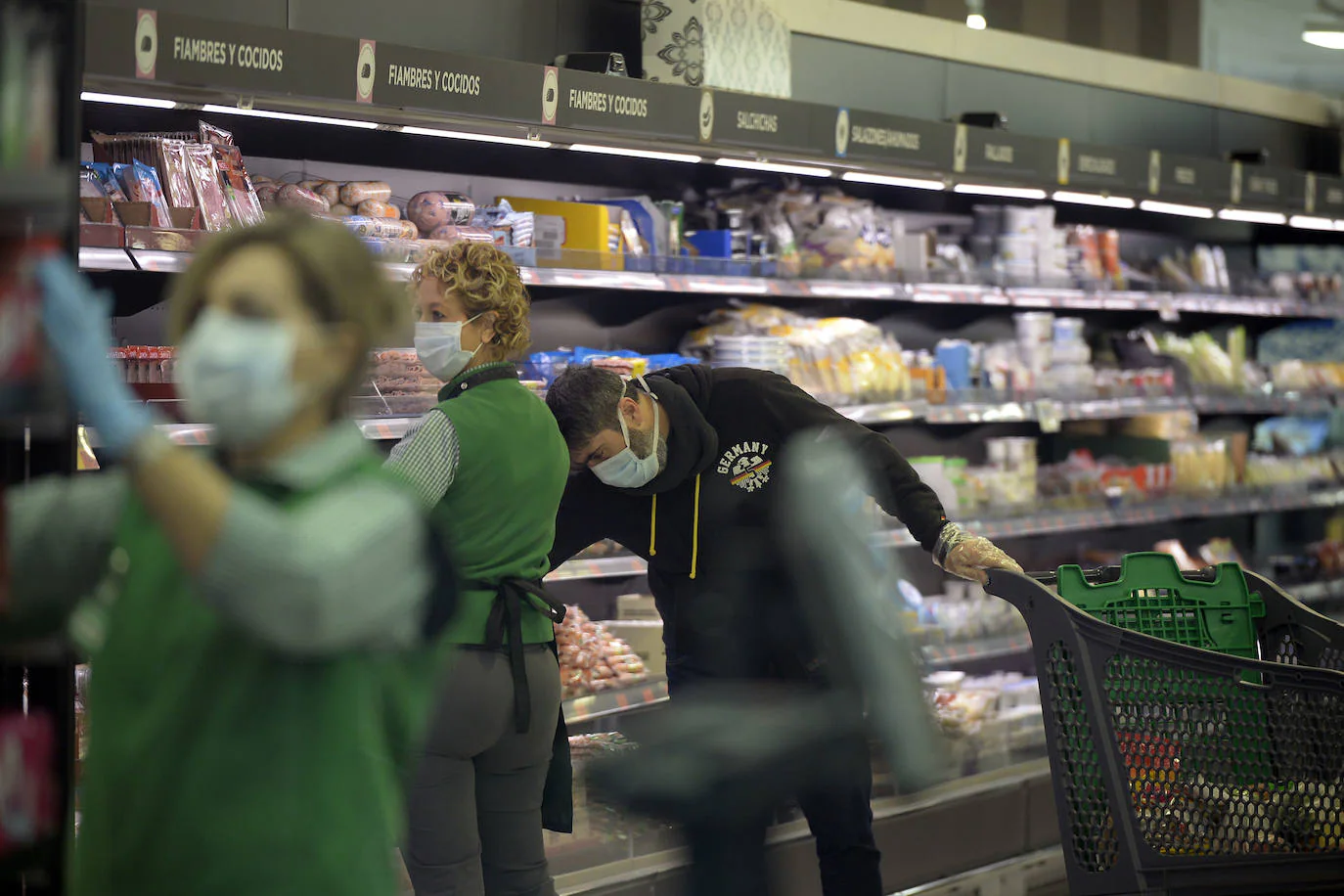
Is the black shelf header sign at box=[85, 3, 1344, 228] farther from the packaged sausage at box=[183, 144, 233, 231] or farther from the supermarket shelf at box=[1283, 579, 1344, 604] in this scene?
the supermarket shelf at box=[1283, 579, 1344, 604]

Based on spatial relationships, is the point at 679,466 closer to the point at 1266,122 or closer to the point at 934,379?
the point at 934,379

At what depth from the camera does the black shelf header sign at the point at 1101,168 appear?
17.2 ft

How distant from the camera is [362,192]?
3760mm

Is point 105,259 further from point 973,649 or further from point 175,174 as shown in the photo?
point 973,649

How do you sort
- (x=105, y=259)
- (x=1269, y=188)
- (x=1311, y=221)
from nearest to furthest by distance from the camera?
(x=105, y=259), (x=1269, y=188), (x=1311, y=221)

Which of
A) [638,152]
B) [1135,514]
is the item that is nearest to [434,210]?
[638,152]

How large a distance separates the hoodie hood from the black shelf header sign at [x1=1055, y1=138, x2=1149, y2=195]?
2900mm

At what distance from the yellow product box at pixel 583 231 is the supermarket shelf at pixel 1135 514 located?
1361 millimetres

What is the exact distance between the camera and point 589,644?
407cm

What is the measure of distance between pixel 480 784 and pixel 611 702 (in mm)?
1231

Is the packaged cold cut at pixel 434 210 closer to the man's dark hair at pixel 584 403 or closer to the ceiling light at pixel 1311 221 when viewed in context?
the man's dark hair at pixel 584 403

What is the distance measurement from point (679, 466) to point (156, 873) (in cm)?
167

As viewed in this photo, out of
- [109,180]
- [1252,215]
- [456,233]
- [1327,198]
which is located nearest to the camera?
[109,180]

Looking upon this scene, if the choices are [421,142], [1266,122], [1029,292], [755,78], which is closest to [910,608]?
[1029,292]
